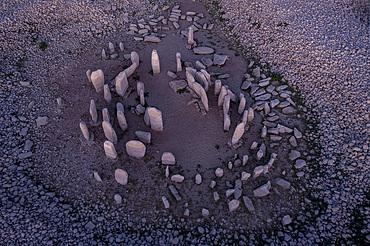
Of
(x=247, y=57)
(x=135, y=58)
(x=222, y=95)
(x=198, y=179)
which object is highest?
(x=247, y=57)

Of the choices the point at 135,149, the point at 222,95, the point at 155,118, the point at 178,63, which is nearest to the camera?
the point at 135,149

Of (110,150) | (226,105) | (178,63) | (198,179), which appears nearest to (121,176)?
(110,150)

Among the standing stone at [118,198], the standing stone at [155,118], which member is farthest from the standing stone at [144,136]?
the standing stone at [118,198]

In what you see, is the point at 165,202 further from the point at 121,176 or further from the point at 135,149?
the point at 135,149

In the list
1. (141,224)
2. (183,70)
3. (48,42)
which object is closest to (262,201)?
(141,224)

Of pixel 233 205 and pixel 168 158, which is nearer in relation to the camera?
pixel 233 205

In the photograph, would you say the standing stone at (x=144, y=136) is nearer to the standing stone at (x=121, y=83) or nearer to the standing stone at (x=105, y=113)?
the standing stone at (x=105, y=113)

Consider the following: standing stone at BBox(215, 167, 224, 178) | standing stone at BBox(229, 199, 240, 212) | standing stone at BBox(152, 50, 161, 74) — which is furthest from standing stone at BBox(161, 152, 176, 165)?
standing stone at BBox(152, 50, 161, 74)
